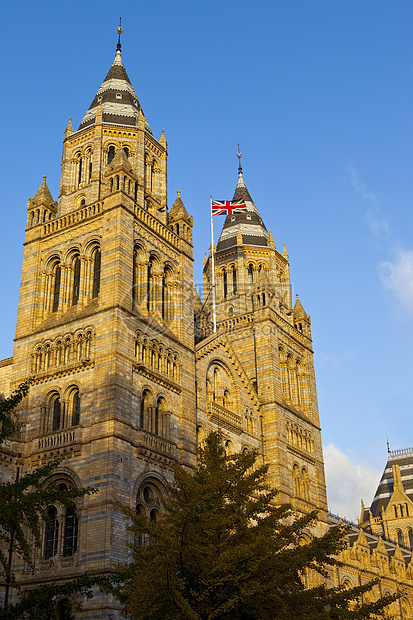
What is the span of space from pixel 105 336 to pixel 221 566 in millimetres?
17458

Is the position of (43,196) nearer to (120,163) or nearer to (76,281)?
(120,163)

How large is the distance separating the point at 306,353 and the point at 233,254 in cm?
1042

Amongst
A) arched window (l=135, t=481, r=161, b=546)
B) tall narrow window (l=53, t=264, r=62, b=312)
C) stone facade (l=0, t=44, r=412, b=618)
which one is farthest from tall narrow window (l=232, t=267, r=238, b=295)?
arched window (l=135, t=481, r=161, b=546)

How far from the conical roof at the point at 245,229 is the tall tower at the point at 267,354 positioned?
3.4 inches

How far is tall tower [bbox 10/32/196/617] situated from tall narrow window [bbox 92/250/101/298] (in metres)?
0.07

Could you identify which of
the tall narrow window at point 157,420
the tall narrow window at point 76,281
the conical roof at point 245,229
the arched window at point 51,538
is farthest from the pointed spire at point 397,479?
the arched window at point 51,538

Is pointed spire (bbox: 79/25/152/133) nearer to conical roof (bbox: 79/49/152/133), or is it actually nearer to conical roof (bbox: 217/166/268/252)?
conical roof (bbox: 79/49/152/133)

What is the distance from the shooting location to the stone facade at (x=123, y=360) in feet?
115

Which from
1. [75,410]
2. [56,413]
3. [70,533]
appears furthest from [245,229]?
[70,533]

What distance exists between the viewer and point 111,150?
46.7 m

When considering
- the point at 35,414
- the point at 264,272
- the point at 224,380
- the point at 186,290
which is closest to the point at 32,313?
the point at 35,414

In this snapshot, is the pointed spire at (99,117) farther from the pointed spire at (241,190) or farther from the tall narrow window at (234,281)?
the pointed spire at (241,190)

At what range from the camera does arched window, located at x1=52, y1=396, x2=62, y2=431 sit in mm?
38281

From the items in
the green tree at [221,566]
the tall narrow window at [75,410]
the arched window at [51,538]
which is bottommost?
the green tree at [221,566]
